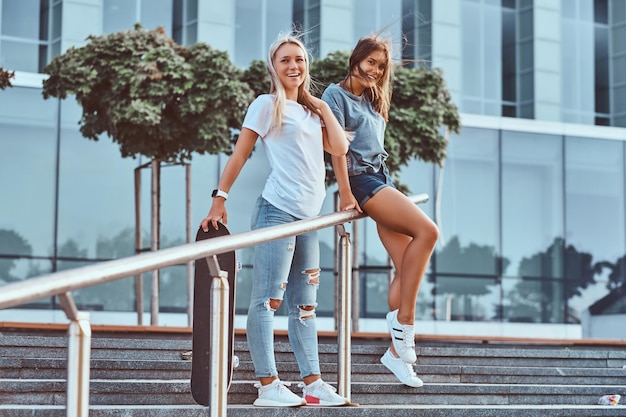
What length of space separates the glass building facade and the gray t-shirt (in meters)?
13.0

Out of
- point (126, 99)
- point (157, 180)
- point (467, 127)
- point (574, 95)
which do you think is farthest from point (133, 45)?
point (574, 95)

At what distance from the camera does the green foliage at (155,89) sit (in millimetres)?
13102

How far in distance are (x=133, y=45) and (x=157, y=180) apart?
1.82 metres

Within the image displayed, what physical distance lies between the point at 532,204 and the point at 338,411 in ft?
58.9

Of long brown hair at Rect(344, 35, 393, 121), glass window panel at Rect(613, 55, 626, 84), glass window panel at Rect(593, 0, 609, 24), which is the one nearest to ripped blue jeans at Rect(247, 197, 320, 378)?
long brown hair at Rect(344, 35, 393, 121)

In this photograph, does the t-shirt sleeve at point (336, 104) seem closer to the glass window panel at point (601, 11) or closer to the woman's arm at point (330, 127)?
the woman's arm at point (330, 127)

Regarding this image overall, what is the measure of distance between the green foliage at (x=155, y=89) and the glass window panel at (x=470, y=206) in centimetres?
917

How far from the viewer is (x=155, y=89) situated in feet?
42.9

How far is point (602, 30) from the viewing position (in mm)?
24172

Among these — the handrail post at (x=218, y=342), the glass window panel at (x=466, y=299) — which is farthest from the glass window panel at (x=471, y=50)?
the handrail post at (x=218, y=342)

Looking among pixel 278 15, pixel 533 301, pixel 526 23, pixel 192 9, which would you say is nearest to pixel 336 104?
pixel 192 9

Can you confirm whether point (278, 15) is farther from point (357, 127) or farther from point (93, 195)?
point (357, 127)

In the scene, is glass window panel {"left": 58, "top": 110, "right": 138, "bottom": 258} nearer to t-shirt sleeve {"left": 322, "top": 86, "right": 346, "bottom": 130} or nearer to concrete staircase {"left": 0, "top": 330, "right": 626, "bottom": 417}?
concrete staircase {"left": 0, "top": 330, "right": 626, "bottom": 417}

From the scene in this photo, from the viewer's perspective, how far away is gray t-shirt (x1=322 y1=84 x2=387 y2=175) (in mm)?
6012
